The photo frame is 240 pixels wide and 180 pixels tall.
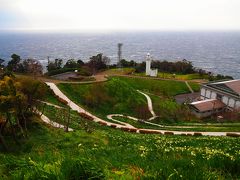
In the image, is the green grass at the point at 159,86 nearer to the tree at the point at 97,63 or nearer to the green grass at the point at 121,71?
the green grass at the point at 121,71

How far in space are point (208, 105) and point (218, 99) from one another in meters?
7.49

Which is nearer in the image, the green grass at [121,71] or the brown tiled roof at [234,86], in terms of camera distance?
the brown tiled roof at [234,86]

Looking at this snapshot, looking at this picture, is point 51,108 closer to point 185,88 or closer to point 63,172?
point 63,172

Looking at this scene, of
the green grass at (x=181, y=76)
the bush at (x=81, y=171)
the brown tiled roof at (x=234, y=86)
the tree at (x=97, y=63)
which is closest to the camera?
the bush at (x=81, y=171)

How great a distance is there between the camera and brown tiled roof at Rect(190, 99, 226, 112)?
72.2 meters

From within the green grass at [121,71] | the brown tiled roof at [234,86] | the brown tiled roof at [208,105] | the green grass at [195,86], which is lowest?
the green grass at [195,86]

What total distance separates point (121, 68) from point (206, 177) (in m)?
108

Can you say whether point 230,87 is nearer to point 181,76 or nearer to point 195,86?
point 195,86

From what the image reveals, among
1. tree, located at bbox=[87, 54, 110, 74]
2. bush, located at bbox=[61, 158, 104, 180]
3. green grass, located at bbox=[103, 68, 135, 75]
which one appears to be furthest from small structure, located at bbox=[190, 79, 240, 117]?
bush, located at bbox=[61, 158, 104, 180]

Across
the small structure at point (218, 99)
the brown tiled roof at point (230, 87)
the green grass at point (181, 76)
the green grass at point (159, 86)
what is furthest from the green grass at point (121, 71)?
the brown tiled roof at point (230, 87)

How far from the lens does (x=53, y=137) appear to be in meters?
25.8

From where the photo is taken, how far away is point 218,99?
3169 inches

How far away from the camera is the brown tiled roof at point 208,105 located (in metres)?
72.2

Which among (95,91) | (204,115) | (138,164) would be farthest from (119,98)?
(138,164)
